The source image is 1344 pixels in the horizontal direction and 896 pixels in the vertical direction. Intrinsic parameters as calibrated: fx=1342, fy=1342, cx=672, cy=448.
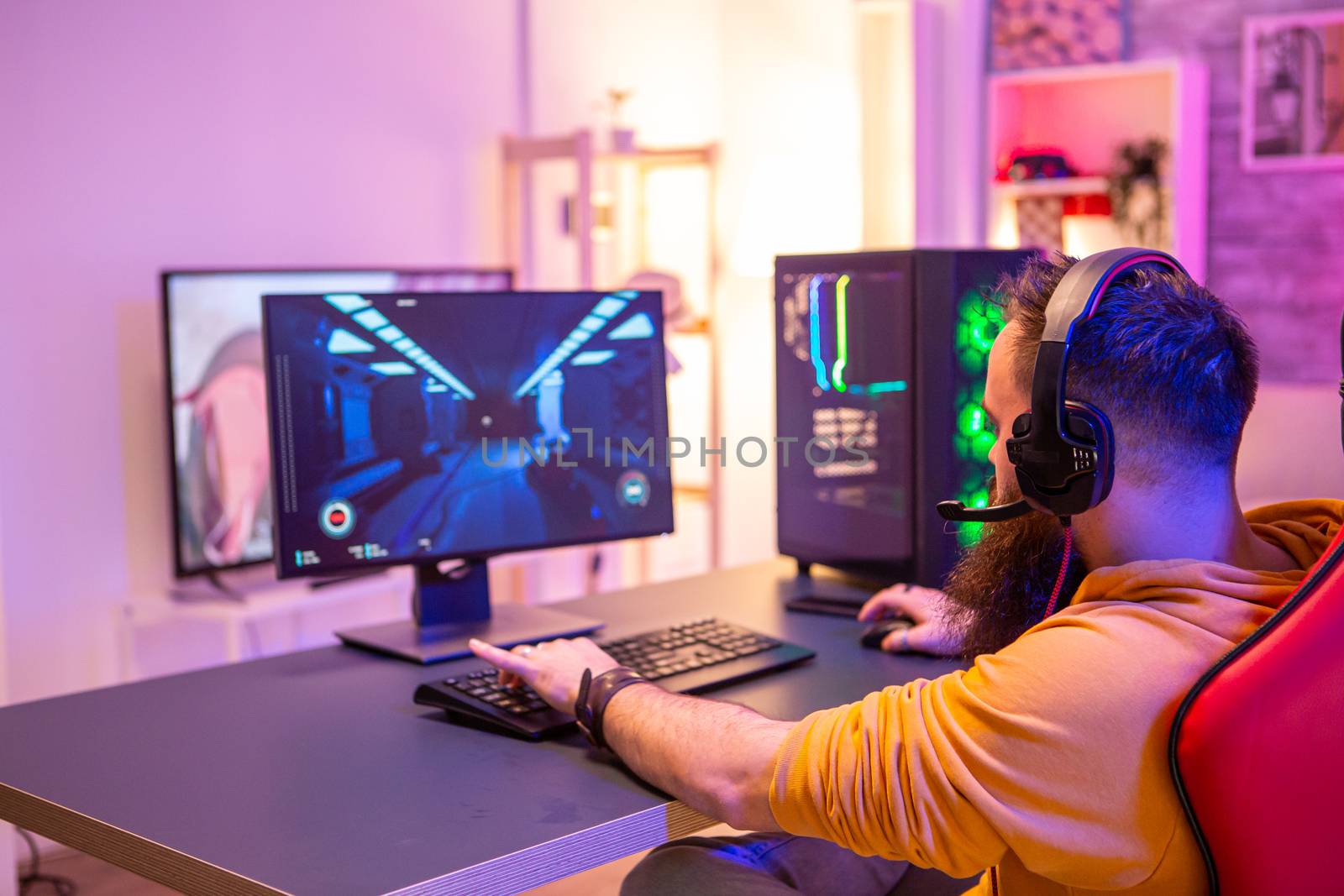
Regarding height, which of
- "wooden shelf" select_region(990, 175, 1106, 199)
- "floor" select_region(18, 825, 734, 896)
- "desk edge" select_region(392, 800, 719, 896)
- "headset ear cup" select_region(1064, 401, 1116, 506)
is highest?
"wooden shelf" select_region(990, 175, 1106, 199)

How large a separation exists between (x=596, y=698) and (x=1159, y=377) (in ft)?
1.98

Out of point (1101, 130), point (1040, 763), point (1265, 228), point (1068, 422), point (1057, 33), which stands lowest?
point (1040, 763)

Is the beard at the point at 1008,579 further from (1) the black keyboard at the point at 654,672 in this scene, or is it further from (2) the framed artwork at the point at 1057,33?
(2) the framed artwork at the point at 1057,33

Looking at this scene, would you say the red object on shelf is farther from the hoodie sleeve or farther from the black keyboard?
the hoodie sleeve

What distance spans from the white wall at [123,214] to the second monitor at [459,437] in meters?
1.55

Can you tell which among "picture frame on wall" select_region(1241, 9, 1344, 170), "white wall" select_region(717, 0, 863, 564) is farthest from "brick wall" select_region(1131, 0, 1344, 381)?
"white wall" select_region(717, 0, 863, 564)

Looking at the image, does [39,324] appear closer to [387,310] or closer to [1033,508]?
[387,310]

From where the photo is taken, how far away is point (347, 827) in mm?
1136

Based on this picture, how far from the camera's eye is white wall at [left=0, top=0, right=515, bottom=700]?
9.53 ft

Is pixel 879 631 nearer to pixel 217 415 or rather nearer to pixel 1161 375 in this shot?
pixel 1161 375

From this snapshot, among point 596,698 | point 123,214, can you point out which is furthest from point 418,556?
point 123,214

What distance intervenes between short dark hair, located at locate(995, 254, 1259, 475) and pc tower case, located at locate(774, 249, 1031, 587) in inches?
31.3

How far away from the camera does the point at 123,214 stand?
10.1 feet

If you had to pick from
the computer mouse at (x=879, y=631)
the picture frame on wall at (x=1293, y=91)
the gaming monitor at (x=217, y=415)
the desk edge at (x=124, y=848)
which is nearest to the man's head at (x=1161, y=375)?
the computer mouse at (x=879, y=631)
